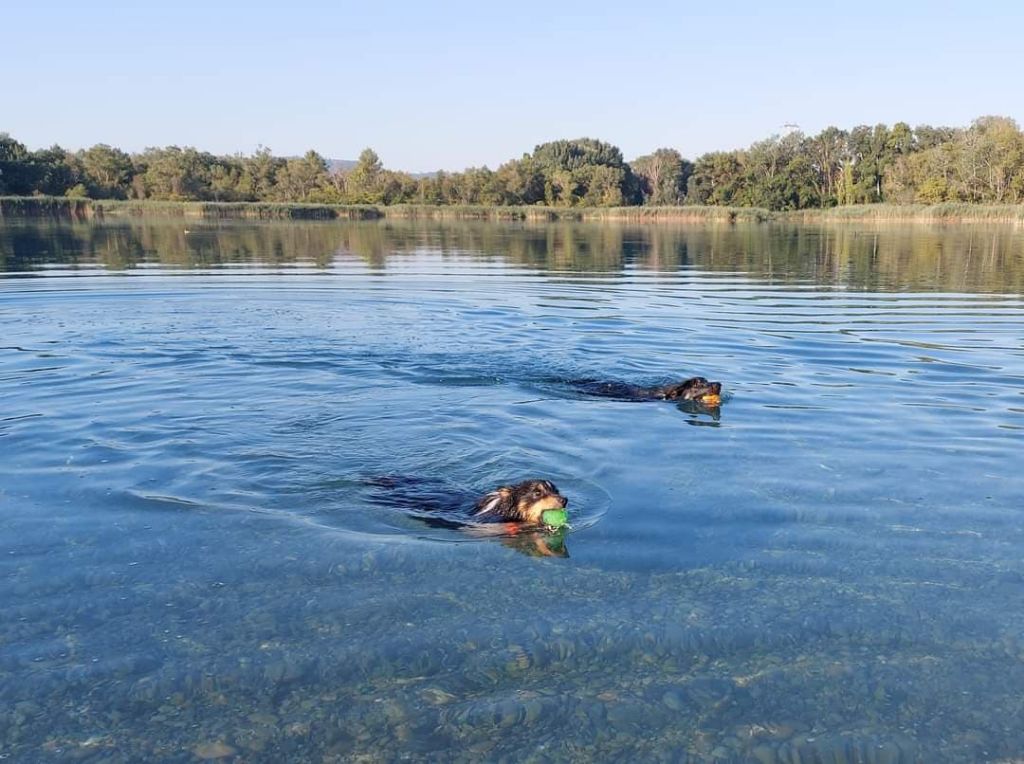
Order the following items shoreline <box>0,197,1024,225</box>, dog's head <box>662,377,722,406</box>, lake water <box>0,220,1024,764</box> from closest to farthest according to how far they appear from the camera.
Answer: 1. lake water <box>0,220,1024,764</box>
2. dog's head <box>662,377,722,406</box>
3. shoreline <box>0,197,1024,225</box>

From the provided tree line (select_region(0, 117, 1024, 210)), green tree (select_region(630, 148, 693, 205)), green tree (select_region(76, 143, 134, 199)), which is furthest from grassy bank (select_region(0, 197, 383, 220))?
green tree (select_region(630, 148, 693, 205))

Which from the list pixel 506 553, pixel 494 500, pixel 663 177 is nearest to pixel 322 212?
pixel 663 177

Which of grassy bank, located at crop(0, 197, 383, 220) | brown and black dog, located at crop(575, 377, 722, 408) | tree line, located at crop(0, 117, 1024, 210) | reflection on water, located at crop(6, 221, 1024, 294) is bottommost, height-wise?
brown and black dog, located at crop(575, 377, 722, 408)

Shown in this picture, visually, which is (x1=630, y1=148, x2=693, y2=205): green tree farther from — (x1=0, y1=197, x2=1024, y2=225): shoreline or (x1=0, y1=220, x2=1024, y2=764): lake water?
(x1=0, y1=220, x2=1024, y2=764): lake water

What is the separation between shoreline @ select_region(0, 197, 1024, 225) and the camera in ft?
243

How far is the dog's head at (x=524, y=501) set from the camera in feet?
23.6

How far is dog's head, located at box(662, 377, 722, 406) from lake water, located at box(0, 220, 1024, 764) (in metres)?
0.29

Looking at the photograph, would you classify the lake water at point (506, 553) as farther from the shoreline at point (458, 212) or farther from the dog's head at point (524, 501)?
the shoreline at point (458, 212)

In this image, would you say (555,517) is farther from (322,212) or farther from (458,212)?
(458,212)

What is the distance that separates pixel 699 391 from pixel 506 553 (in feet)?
17.3

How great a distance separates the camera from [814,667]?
5.34 m

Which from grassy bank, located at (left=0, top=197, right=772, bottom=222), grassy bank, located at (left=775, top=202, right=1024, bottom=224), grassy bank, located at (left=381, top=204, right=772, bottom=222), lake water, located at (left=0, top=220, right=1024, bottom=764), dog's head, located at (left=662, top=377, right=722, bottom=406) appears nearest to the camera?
lake water, located at (left=0, top=220, right=1024, bottom=764)

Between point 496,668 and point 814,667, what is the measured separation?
1.95 meters

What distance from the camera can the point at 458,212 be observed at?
90.6 metres
